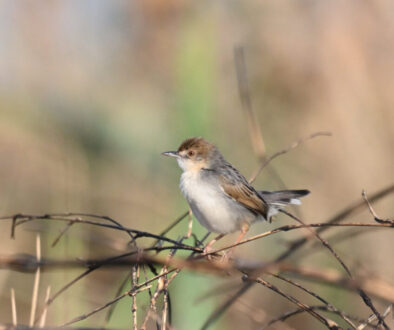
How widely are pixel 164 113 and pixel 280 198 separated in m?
1.58

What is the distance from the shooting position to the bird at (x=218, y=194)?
367cm

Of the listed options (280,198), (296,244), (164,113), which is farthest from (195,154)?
(296,244)

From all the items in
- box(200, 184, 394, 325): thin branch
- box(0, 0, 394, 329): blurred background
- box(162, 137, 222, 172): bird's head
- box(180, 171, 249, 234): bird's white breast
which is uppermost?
box(0, 0, 394, 329): blurred background

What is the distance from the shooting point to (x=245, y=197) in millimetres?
3824

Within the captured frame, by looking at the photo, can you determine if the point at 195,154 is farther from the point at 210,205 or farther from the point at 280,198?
the point at 280,198

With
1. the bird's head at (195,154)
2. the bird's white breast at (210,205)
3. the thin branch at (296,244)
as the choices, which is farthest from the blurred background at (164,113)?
the thin branch at (296,244)

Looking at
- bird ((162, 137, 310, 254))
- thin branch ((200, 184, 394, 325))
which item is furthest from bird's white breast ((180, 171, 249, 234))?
thin branch ((200, 184, 394, 325))

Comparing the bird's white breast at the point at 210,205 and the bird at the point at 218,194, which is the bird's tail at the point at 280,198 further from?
the bird's white breast at the point at 210,205

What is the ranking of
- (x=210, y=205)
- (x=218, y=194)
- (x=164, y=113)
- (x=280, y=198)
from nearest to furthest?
(x=210, y=205) < (x=218, y=194) < (x=280, y=198) < (x=164, y=113)

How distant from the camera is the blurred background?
204 inches

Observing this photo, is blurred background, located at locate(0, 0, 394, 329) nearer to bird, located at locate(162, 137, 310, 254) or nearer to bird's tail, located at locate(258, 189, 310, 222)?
bird, located at locate(162, 137, 310, 254)

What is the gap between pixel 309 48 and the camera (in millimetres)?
5824

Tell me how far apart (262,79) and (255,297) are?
6.87 feet

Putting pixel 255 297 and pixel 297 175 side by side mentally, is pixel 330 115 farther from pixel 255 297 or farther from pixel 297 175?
pixel 255 297
